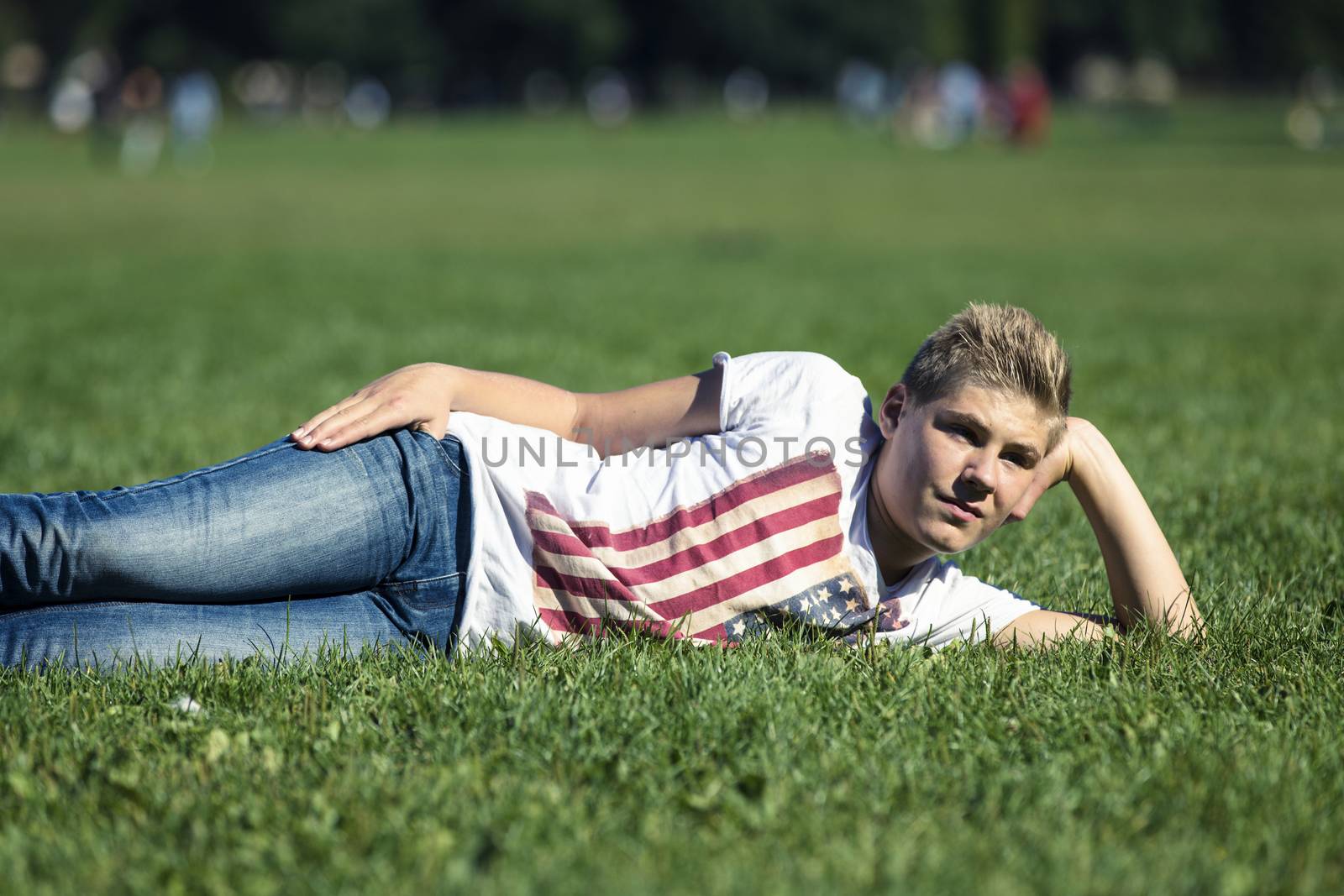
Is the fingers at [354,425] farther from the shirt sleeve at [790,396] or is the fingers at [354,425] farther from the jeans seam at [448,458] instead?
the shirt sleeve at [790,396]

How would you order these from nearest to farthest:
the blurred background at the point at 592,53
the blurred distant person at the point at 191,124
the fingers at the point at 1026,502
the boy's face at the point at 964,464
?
1. the boy's face at the point at 964,464
2. the fingers at the point at 1026,502
3. the blurred distant person at the point at 191,124
4. the blurred background at the point at 592,53

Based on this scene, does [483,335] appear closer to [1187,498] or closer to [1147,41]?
[1187,498]

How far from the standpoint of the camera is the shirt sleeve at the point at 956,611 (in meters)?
3.32

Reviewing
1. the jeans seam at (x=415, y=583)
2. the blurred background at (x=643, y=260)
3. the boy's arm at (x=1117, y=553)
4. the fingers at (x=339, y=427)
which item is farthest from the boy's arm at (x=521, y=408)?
the blurred background at (x=643, y=260)

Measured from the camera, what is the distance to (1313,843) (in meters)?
2.29

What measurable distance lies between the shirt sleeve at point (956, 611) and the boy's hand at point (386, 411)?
1.29 m

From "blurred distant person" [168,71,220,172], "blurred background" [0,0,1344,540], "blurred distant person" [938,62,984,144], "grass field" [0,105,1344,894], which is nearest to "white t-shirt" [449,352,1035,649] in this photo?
"grass field" [0,105,1344,894]

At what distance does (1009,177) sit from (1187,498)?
2435 cm

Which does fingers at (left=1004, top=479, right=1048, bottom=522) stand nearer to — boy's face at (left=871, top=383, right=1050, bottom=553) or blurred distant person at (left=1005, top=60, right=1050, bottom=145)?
boy's face at (left=871, top=383, right=1050, bottom=553)

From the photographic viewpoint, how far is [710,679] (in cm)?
293

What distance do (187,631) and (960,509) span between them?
1832mm

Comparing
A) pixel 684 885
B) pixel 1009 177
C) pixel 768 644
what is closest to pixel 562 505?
pixel 768 644

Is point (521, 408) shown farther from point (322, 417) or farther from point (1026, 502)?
point (1026, 502)

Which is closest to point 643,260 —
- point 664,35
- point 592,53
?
point 592,53
